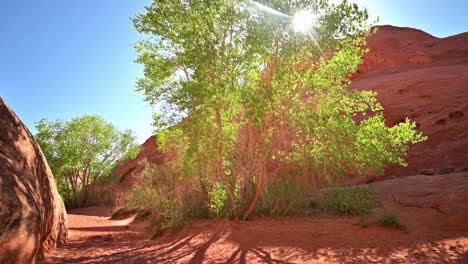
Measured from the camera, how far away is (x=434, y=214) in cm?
776

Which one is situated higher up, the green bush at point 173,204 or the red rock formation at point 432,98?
the red rock formation at point 432,98

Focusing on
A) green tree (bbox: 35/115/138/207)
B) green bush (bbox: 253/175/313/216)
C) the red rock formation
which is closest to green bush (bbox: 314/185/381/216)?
Answer: green bush (bbox: 253/175/313/216)

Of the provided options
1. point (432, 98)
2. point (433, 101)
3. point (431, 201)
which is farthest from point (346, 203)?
point (432, 98)

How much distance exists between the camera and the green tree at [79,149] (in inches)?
762

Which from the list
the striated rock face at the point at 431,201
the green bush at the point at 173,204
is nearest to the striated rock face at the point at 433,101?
the striated rock face at the point at 431,201

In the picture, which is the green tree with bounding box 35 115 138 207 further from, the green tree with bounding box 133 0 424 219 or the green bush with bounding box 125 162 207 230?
the green tree with bounding box 133 0 424 219

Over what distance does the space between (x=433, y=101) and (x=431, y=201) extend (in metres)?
13.3

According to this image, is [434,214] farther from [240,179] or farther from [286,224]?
[240,179]

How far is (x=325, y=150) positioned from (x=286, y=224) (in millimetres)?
2449

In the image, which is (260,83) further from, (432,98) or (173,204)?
(432,98)

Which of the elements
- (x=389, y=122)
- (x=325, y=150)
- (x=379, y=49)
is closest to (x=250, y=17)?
(x=325, y=150)

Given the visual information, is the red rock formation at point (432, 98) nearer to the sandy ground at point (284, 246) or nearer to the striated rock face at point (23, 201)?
the sandy ground at point (284, 246)

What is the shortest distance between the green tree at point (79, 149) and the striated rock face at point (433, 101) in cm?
2044

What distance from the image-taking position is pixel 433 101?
1855cm
